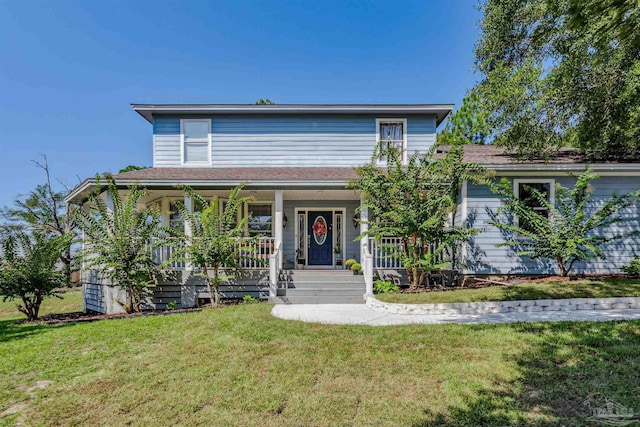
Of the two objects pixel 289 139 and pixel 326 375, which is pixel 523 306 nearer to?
pixel 326 375

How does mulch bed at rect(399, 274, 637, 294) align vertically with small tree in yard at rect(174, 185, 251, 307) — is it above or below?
below

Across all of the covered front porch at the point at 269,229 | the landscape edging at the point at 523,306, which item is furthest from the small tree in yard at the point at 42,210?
the landscape edging at the point at 523,306

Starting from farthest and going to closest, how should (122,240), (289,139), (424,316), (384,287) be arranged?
(289,139) < (384,287) < (122,240) < (424,316)

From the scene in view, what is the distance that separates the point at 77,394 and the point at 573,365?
18.4 feet

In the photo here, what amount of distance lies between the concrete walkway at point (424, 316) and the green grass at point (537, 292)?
1.88ft

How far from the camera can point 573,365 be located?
375 cm

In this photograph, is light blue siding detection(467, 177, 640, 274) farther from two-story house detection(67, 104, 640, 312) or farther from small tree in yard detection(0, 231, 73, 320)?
small tree in yard detection(0, 231, 73, 320)

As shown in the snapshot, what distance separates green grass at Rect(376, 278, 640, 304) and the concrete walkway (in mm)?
574

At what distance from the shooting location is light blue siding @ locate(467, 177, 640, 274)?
9.22m

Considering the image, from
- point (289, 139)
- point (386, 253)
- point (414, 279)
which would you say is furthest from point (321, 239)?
point (414, 279)

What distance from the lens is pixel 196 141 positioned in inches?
444

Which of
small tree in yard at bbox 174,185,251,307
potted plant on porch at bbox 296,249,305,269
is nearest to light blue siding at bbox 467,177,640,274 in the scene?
potted plant on porch at bbox 296,249,305,269

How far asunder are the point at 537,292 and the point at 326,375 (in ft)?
19.1

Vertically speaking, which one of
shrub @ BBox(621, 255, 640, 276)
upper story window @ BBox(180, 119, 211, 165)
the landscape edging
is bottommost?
the landscape edging
